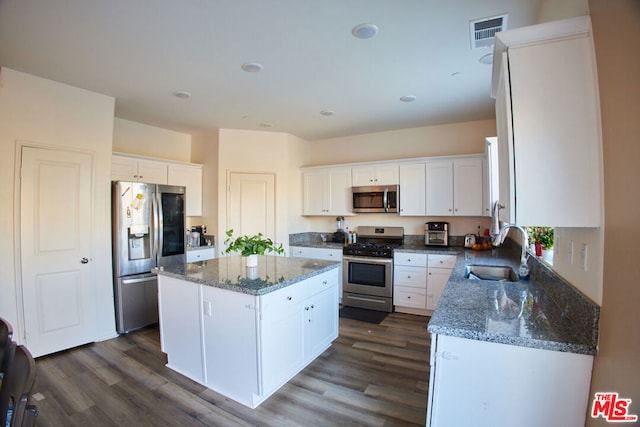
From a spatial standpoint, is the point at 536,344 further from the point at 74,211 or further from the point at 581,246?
the point at 74,211

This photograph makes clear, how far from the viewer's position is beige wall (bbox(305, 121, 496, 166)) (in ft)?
14.1

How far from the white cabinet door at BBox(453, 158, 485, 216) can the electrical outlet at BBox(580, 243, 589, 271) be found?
271 cm

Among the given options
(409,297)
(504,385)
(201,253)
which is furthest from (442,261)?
(201,253)

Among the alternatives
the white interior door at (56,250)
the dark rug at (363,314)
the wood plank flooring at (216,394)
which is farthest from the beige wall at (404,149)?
the white interior door at (56,250)

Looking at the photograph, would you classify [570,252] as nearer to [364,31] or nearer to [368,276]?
[364,31]

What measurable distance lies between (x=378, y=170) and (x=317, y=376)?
302 centimetres

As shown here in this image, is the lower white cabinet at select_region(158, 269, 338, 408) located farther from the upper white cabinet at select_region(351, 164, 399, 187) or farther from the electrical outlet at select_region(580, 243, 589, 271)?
the upper white cabinet at select_region(351, 164, 399, 187)

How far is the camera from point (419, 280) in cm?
403

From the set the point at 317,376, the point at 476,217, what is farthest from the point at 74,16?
the point at 476,217

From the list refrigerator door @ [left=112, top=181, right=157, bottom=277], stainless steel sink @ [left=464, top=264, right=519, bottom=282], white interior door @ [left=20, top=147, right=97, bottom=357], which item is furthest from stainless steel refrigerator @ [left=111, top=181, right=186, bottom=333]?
stainless steel sink @ [left=464, top=264, right=519, bottom=282]

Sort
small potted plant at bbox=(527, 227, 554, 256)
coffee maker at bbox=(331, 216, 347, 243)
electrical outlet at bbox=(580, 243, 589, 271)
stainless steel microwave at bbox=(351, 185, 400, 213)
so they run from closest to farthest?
electrical outlet at bbox=(580, 243, 589, 271) < small potted plant at bbox=(527, 227, 554, 256) < stainless steel microwave at bbox=(351, 185, 400, 213) < coffee maker at bbox=(331, 216, 347, 243)

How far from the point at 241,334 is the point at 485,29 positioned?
2775 millimetres

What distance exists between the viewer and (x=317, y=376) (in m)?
2.56

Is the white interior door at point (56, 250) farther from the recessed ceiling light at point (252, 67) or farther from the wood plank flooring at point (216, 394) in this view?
the recessed ceiling light at point (252, 67)
